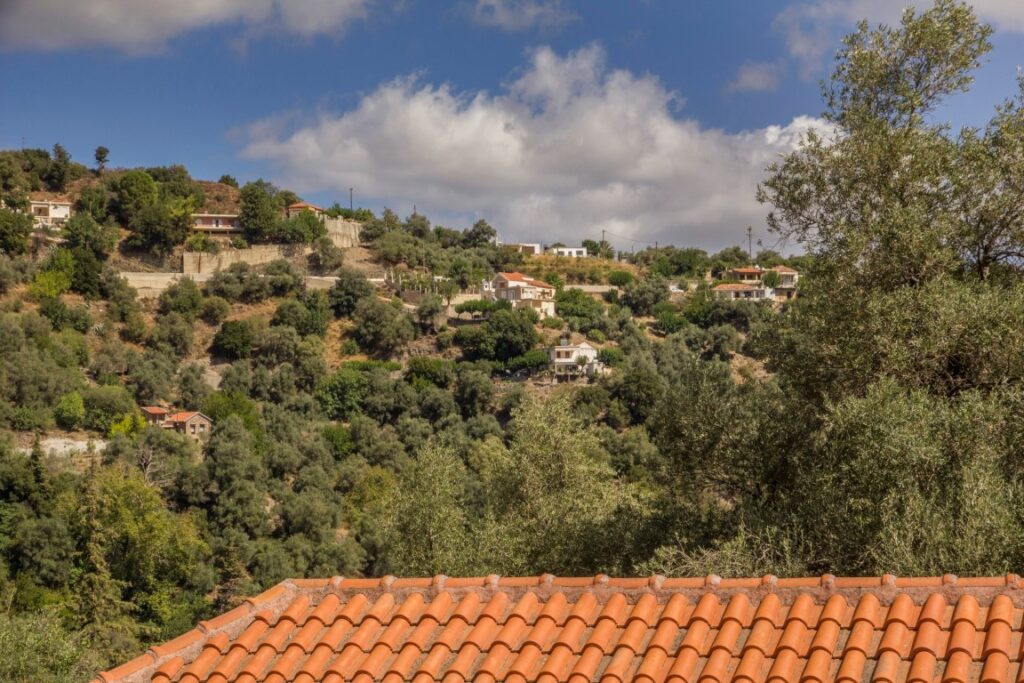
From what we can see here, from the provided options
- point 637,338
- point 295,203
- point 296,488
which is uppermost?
point 295,203

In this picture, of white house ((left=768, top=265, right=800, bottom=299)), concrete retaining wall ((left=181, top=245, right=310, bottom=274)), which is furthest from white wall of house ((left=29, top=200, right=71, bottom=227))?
white house ((left=768, top=265, right=800, bottom=299))

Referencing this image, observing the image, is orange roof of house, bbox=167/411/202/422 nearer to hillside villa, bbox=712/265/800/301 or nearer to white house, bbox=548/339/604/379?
white house, bbox=548/339/604/379

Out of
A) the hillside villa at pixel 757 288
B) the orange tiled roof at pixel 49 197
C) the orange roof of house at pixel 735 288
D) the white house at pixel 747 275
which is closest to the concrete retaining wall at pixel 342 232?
the orange tiled roof at pixel 49 197

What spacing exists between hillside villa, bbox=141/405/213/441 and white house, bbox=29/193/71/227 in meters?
31.3

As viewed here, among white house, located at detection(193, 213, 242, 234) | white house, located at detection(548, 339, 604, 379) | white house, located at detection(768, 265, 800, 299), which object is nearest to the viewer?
white house, located at detection(548, 339, 604, 379)

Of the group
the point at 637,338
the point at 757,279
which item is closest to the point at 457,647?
the point at 637,338

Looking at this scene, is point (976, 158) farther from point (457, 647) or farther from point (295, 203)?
point (295, 203)

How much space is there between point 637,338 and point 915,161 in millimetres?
63709

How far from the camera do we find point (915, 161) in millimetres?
10281

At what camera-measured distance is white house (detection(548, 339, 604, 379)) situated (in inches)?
2665

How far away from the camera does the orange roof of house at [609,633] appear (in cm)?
455

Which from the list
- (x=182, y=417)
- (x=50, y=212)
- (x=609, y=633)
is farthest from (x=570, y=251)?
(x=609, y=633)

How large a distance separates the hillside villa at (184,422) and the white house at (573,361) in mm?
24811

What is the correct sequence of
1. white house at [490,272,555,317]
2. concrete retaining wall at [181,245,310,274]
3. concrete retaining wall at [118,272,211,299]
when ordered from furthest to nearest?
1. white house at [490,272,555,317]
2. concrete retaining wall at [181,245,310,274]
3. concrete retaining wall at [118,272,211,299]
